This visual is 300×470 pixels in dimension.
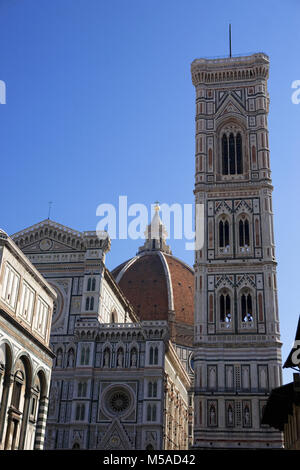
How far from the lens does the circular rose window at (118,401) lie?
4044 centimetres

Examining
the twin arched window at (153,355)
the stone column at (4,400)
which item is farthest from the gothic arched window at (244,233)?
the stone column at (4,400)

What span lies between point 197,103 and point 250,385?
76.8 ft

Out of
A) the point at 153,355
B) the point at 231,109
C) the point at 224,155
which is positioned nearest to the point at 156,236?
the point at 231,109

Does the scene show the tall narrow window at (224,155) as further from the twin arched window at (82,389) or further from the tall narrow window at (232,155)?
the twin arched window at (82,389)

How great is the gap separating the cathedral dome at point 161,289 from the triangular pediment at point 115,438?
1291 inches

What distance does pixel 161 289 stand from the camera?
8212 centimetres

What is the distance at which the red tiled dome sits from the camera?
77938 mm

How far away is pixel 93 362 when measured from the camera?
41.7m

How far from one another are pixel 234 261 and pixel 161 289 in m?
40.9

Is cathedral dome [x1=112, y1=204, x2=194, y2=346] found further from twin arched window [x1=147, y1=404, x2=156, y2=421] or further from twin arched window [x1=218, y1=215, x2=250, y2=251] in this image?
twin arched window [x1=147, y1=404, x2=156, y2=421]

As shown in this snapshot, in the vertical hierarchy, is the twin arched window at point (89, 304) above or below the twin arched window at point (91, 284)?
below

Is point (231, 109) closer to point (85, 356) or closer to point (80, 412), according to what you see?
point (85, 356)
